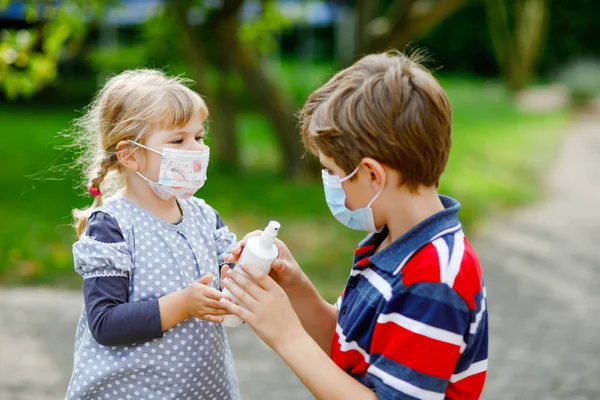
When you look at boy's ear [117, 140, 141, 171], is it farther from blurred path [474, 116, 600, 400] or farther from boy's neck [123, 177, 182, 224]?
blurred path [474, 116, 600, 400]

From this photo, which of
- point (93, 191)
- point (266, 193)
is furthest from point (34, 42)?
point (93, 191)

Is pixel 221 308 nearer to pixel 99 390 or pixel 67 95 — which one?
pixel 99 390

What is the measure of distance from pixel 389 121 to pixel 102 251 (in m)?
0.91

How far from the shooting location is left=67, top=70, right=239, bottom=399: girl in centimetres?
227

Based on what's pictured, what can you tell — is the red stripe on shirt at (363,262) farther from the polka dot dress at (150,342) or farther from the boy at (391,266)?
the polka dot dress at (150,342)

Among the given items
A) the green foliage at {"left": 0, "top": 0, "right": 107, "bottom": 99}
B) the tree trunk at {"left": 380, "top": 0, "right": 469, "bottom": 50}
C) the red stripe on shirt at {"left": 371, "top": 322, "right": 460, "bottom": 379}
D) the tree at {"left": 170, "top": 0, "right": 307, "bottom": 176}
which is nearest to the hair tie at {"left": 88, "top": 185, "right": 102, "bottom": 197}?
the red stripe on shirt at {"left": 371, "top": 322, "right": 460, "bottom": 379}

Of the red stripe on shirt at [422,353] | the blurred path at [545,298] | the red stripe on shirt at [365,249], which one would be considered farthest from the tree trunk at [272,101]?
the red stripe on shirt at [422,353]

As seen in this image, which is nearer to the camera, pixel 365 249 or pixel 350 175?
pixel 350 175

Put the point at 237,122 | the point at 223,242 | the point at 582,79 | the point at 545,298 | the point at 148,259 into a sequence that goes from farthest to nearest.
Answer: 1. the point at 582,79
2. the point at 237,122
3. the point at 545,298
4. the point at 223,242
5. the point at 148,259

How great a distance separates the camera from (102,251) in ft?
7.44

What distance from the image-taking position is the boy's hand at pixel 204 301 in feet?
7.23

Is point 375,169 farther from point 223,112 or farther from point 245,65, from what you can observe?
point 223,112

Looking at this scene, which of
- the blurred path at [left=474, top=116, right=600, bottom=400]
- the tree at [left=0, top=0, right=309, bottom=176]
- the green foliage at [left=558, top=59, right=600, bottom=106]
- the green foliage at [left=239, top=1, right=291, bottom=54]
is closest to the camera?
the blurred path at [left=474, top=116, right=600, bottom=400]

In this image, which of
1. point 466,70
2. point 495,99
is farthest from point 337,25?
point 495,99
